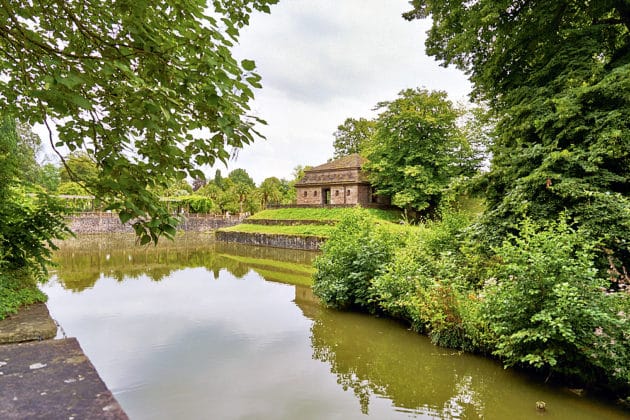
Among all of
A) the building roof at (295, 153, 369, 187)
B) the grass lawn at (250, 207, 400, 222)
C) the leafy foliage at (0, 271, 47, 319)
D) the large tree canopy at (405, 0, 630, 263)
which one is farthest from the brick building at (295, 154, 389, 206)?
the leafy foliage at (0, 271, 47, 319)

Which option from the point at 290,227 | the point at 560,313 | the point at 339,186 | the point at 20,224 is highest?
the point at 339,186

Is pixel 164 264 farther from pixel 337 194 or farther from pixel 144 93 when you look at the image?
pixel 337 194

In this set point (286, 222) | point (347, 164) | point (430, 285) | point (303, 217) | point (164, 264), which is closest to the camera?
point (430, 285)

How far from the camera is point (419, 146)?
27016mm

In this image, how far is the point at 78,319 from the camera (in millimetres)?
8273

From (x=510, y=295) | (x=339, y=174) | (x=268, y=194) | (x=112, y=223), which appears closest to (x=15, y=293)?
(x=510, y=295)

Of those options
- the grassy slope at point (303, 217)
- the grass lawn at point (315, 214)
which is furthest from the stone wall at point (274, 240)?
the grass lawn at point (315, 214)

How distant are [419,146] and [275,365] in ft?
77.8

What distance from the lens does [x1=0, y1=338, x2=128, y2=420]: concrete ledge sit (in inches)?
69.0

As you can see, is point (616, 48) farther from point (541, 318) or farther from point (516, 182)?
point (541, 318)

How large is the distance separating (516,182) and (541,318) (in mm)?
2860

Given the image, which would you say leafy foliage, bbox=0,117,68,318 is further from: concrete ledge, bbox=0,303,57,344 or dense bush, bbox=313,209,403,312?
dense bush, bbox=313,209,403,312

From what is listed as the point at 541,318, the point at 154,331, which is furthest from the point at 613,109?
the point at 154,331

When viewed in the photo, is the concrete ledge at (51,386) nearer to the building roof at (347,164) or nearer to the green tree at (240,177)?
the building roof at (347,164)
